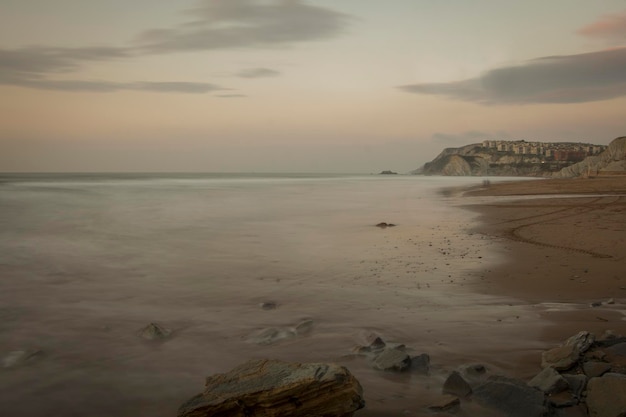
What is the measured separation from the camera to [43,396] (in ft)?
16.8

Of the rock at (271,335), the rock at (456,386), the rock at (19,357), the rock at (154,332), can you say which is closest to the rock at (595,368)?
the rock at (456,386)

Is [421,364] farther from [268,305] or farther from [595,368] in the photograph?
[268,305]

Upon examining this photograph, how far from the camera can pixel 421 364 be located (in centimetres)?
543

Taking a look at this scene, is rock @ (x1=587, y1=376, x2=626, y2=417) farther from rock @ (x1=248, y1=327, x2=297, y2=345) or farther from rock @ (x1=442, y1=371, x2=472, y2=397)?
rock @ (x1=248, y1=327, x2=297, y2=345)

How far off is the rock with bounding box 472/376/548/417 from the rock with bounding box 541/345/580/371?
720 mm

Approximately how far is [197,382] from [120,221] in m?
22.2

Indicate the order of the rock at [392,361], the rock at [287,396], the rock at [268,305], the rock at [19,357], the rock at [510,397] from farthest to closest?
the rock at [268,305], the rock at [19,357], the rock at [392,361], the rock at [510,397], the rock at [287,396]

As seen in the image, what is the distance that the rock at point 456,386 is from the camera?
4730mm

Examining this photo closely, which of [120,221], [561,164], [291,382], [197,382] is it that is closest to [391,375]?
[291,382]

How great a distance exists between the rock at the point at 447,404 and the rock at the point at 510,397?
0.25 meters

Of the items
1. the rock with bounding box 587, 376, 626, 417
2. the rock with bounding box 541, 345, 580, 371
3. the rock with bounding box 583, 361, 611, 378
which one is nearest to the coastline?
the rock with bounding box 541, 345, 580, 371

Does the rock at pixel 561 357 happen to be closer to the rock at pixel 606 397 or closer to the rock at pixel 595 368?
the rock at pixel 595 368

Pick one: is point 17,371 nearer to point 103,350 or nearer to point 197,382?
point 103,350

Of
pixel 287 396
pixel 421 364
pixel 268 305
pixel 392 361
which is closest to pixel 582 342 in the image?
pixel 421 364
